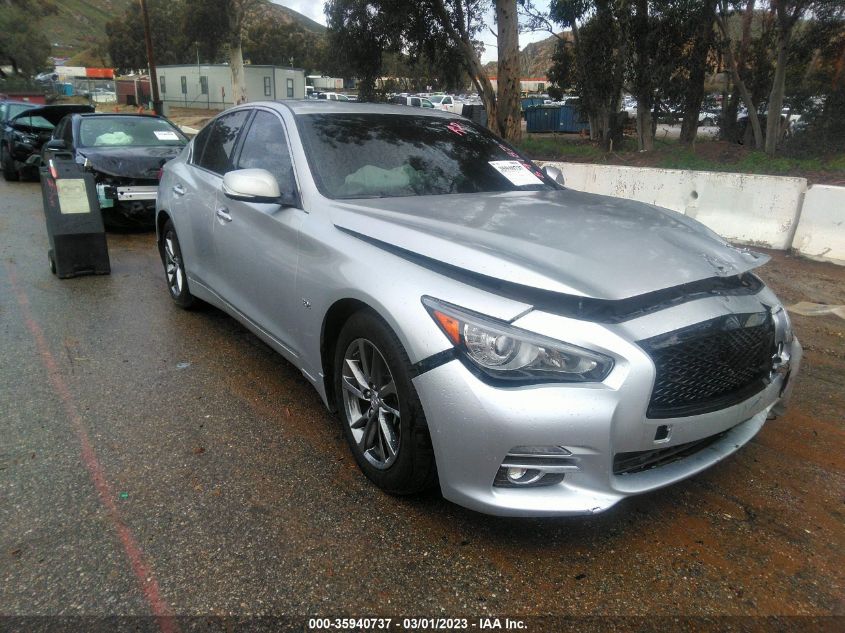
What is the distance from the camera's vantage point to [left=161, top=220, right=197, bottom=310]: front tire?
17.4 feet

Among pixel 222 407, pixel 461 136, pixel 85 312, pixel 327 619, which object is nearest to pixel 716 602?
pixel 327 619

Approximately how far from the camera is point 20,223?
9.52 metres

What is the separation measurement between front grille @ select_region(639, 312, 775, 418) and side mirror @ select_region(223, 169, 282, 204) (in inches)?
81.1

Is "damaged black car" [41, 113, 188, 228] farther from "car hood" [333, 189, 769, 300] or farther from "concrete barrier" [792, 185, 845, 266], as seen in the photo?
"concrete barrier" [792, 185, 845, 266]

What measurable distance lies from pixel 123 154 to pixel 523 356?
830 cm

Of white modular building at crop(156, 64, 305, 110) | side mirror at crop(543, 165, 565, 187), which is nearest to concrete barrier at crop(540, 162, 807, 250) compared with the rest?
side mirror at crop(543, 165, 565, 187)

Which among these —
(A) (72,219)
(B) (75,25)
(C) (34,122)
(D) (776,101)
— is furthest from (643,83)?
(B) (75,25)

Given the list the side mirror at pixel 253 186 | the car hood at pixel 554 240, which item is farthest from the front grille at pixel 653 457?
the side mirror at pixel 253 186

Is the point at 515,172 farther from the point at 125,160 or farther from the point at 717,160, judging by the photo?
the point at 717,160

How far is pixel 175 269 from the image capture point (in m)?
5.54

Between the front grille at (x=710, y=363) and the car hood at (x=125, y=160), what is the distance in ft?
26.0

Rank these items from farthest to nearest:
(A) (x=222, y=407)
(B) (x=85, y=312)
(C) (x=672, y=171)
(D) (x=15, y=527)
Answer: (C) (x=672, y=171), (B) (x=85, y=312), (A) (x=222, y=407), (D) (x=15, y=527)

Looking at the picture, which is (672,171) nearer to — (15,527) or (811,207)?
(811,207)

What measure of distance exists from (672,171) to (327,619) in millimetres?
7545
